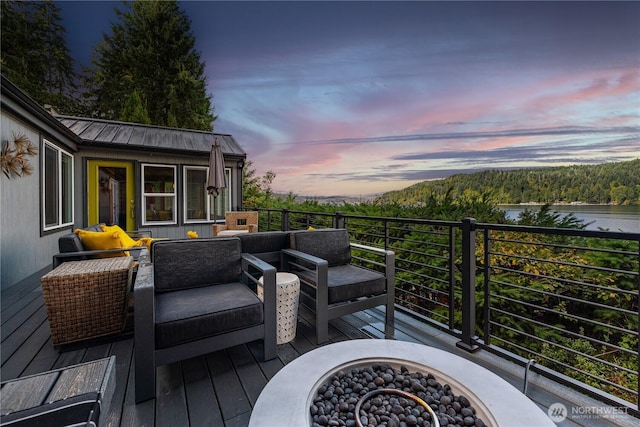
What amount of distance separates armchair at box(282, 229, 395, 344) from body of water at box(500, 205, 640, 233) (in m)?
2.70

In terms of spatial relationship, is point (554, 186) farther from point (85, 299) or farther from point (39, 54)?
point (39, 54)

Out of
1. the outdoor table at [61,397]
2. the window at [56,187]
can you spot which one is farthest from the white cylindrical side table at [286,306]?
the window at [56,187]

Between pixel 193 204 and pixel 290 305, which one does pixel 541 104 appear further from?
pixel 193 204

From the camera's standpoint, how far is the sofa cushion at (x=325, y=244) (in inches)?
117

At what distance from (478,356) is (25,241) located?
18.8 feet

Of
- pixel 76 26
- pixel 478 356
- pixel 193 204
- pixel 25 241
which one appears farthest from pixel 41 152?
pixel 76 26

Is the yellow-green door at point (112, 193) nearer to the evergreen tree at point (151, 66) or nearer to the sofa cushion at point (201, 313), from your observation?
the sofa cushion at point (201, 313)

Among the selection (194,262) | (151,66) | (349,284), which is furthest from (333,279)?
(151,66)

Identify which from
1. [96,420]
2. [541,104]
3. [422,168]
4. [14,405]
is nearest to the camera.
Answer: [96,420]

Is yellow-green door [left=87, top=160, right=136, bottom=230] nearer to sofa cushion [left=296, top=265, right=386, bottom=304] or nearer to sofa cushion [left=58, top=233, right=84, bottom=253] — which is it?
sofa cushion [left=58, top=233, right=84, bottom=253]

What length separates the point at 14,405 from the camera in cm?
120

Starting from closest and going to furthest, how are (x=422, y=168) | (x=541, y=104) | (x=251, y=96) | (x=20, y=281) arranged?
1. (x=20, y=281)
2. (x=541, y=104)
3. (x=422, y=168)
4. (x=251, y=96)

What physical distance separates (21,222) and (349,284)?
4.62m
